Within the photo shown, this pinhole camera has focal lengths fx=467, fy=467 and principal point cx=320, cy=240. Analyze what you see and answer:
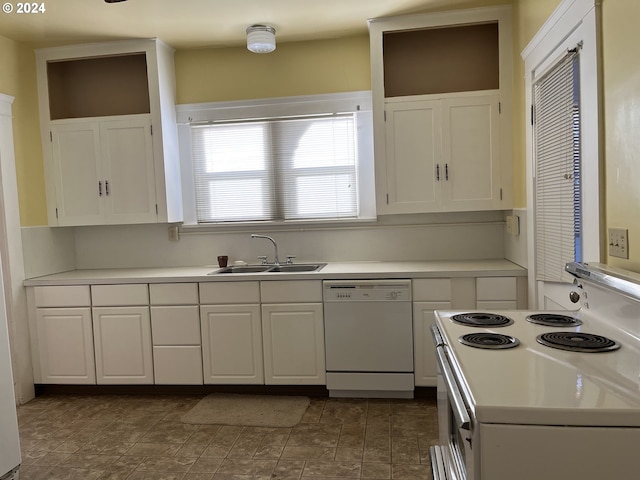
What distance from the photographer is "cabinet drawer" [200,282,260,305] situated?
10.5 ft

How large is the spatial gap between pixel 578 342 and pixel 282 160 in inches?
106

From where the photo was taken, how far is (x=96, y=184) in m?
3.60

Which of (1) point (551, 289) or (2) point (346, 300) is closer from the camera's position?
(1) point (551, 289)

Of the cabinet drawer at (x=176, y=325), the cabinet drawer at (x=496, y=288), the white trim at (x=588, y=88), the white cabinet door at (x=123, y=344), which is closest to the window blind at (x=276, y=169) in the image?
the cabinet drawer at (x=176, y=325)

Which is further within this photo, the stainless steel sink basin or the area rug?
the stainless steel sink basin

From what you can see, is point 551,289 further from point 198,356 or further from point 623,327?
point 198,356

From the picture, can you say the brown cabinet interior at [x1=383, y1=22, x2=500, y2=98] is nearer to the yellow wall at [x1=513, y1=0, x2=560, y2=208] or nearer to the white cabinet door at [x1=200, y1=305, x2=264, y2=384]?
the yellow wall at [x1=513, y1=0, x2=560, y2=208]

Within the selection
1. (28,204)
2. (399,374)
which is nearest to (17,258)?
(28,204)

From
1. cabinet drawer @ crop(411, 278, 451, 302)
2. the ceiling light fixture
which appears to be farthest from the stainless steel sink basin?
the ceiling light fixture

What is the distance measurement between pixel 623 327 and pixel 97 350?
323 cm

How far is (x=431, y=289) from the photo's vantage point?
304cm

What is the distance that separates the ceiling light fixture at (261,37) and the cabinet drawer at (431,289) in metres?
1.93

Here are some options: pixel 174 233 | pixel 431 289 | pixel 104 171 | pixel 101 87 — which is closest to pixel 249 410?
pixel 431 289

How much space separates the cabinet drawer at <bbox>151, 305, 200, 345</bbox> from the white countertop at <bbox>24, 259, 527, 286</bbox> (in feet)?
0.70
